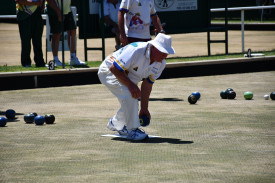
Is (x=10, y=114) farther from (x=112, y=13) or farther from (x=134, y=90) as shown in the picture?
(x=112, y=13)

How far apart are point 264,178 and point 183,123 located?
2.47 metres

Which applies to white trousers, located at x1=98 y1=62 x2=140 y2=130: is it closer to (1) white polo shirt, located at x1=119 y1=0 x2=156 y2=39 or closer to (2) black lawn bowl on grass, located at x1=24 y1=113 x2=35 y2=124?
(2) black lawn bowl on grass, located at x1=24 y1=113 x2=35 y2=124

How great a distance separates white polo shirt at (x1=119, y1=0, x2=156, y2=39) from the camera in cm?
856

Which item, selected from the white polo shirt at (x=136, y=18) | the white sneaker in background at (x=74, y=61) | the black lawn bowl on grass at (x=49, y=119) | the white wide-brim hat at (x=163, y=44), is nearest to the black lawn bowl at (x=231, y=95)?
the white polo shirt at (x=136, y=18)

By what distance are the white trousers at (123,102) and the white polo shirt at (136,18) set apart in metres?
2.24

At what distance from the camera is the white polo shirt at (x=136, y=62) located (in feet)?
19.8

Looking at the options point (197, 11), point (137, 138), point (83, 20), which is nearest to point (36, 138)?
point (137, 138)

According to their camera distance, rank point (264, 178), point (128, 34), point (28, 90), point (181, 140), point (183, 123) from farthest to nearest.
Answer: point (28, 90), point (128, 34), point (183, 123), point (181, 140), point (264, 178)

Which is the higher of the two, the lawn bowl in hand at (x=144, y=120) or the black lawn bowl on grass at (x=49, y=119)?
the lawn bowl in hand at (x=144, y=120)

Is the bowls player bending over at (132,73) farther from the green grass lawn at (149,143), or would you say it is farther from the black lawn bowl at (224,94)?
the black lawn bowl at (224,94)

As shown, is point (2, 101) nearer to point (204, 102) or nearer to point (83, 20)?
point (204, 102)

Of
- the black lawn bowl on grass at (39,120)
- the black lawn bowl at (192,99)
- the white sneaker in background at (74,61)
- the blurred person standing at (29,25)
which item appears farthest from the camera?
the white sneaker in background at (74,61)

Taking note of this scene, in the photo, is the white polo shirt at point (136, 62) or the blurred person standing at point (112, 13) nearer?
the white polo shirt at point (136, 62)

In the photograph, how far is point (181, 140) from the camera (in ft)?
20.4
